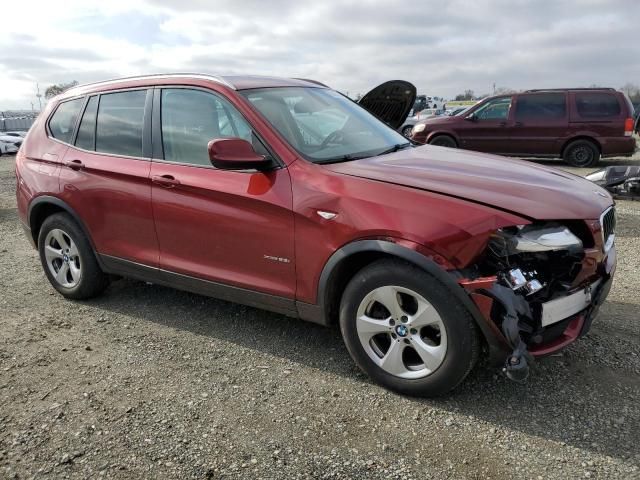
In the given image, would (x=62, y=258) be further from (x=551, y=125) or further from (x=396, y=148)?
(x=551, y=125)

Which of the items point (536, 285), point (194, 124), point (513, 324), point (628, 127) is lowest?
point (513, 324)

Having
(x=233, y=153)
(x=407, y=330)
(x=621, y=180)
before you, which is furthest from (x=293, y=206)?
(x=621, y=180)

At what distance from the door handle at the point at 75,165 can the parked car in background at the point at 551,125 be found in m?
10.5

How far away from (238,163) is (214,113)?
2.06 feet

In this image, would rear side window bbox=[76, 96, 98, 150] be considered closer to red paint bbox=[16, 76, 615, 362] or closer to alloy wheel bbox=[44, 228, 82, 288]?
red paint bbox=[16, 76, 615, 362]

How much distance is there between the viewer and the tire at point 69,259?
4.32m

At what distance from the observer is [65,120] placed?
446 centimetres

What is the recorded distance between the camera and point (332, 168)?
3123 mm

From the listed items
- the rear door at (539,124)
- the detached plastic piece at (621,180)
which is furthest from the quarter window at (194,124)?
the rear door at (539,124)

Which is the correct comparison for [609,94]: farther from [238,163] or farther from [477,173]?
[238,163]

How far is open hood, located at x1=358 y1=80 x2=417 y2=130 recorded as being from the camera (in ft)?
19.0

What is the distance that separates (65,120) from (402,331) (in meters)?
3.36

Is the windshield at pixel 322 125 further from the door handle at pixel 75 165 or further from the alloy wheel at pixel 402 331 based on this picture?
the door handle at pixel 75 165

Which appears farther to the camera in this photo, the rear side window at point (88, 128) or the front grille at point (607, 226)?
the rear side window at point (88, 128)
